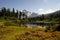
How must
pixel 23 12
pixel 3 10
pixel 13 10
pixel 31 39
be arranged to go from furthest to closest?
1. pixel 13 10
2. pixel 23 12
3. pixel 3 10
4. pixel 31 39

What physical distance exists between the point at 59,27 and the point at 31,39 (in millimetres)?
14268

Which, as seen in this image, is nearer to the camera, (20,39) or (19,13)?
(20,39)

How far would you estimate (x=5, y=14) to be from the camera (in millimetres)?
125250

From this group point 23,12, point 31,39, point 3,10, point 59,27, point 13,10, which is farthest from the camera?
point 13,10

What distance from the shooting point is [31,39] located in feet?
54.3

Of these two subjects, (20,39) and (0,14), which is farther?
(0,14)

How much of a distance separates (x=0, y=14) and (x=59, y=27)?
4041 inches

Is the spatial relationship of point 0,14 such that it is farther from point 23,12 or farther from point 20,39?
point 20,39

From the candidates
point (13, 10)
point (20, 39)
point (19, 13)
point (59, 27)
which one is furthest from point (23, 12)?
point (20, 39)

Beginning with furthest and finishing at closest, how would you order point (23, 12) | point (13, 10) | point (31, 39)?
point (13, 10) → point (23, 12) → point (31, 39)

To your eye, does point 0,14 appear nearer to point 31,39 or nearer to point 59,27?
point 59,27

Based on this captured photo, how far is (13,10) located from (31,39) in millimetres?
140813

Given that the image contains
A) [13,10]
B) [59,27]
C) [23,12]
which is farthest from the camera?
[13,10]

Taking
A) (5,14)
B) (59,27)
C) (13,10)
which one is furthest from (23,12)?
(59,27)
